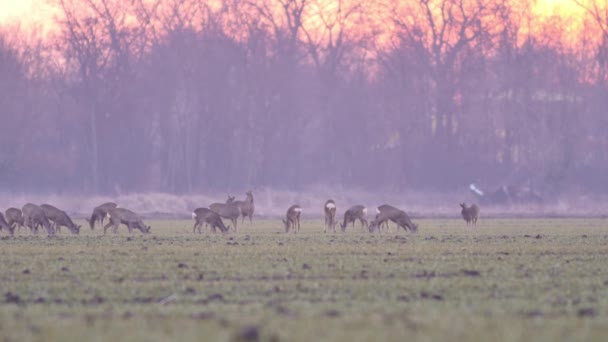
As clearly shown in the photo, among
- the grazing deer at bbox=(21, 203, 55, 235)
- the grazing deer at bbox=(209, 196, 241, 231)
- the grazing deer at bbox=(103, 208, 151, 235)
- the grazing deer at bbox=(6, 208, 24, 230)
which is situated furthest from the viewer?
the grazing deer at bbox=(209, 196, 241, 231)

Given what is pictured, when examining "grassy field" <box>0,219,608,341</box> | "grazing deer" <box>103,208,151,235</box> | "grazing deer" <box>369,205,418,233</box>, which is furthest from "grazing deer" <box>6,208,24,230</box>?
"grassy field" <box>0,219,608,341</box>

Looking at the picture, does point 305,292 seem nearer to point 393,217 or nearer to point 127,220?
point 127,220

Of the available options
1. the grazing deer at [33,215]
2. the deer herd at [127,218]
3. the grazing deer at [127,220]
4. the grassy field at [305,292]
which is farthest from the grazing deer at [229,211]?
the grassy field at [305,292]

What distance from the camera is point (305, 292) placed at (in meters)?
16.2

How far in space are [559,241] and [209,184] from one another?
54438 millimetres

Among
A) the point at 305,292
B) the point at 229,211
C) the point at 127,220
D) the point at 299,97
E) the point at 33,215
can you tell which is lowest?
the point at 305,292

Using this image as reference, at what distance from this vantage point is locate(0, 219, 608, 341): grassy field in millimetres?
11594

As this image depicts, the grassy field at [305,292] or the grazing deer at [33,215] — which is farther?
the grazing deer at [33,215]

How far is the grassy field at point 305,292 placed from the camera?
11.6m

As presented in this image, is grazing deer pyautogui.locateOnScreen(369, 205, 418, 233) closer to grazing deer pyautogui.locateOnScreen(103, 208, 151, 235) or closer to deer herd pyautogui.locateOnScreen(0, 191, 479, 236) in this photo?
deer herd pyautogui.locateOnScreen(0, 191, 479, 236)

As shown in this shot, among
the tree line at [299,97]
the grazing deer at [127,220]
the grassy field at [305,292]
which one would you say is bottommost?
the grassy field at [305,292]

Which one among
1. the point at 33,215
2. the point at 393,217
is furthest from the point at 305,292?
the point at 393,217

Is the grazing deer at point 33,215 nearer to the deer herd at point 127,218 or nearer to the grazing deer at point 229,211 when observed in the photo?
the deer herd at point 127,218

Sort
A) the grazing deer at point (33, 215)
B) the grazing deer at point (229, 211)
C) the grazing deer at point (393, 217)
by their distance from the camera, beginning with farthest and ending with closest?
the grazing deer at point (229, 211)
the grazing deer at point (393, 217)
the grazing deer at point (33, 215)
